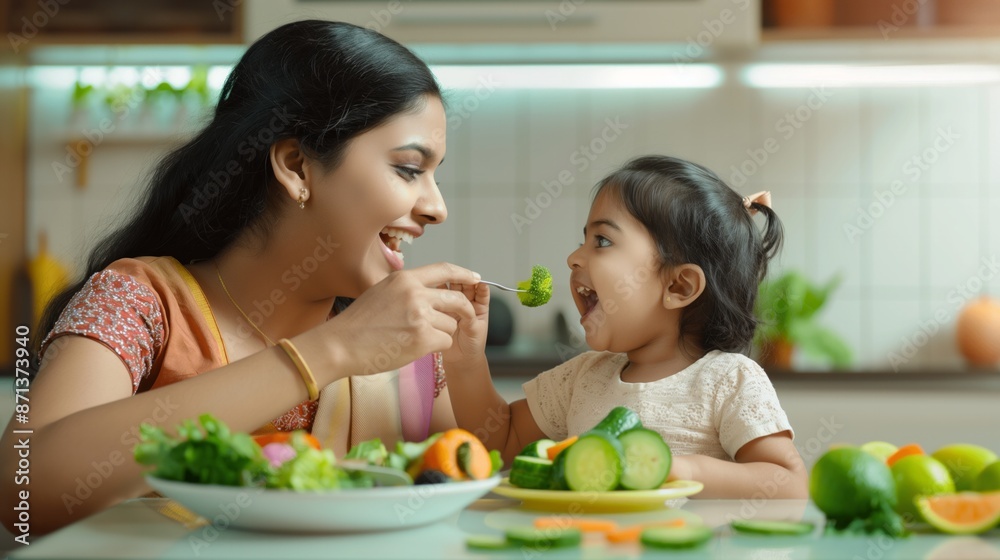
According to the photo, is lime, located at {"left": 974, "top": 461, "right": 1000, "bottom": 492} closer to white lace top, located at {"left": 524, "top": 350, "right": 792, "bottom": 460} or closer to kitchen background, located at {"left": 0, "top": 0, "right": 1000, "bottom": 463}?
white lace top, located at {"left": 524, "top": 350, "right": 792, "bottom": 460}

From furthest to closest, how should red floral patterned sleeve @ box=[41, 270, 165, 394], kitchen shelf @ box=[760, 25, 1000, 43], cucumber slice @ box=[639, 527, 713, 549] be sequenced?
kitchen shelf @ box=[760, 25, 1000, 43], red floral patterned sleeve @ box=[41, 270, 165, 394], cucumber slice @ box=[639, 527, 713, 549]

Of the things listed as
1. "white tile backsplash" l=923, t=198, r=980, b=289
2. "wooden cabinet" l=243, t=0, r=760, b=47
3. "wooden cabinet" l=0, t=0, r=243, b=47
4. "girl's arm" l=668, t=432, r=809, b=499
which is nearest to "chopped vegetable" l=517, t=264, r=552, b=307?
"girl's arm" l=668, t=432, r=809, b=499

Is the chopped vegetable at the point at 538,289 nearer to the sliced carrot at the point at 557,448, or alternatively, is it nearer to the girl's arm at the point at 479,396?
the girl's arm at the point at 479,396

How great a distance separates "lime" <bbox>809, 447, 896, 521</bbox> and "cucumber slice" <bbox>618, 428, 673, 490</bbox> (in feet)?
0.51

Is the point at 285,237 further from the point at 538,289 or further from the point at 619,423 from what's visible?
the point at 619,423

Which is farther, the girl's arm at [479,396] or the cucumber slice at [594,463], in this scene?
the girl's arm at [479,396]

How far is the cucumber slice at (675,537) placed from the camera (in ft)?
2.51

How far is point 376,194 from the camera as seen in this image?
4.89 feet

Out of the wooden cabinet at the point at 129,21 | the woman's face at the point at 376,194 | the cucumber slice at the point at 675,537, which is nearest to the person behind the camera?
the cucumber slice at the point at 675,537

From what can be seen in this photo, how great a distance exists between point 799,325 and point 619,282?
1.71m

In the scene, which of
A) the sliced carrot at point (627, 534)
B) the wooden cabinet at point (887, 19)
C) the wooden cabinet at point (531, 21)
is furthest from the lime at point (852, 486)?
the wooden cabinet at point (887, 19)

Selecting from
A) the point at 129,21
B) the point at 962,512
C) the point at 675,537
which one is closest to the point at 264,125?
the point at 675,537

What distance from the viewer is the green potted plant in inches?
119

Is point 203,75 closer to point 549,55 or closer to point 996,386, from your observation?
point 549,55
